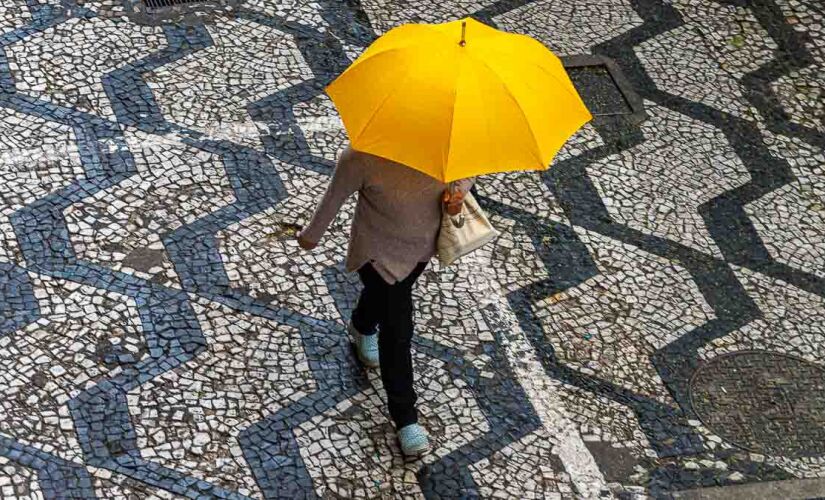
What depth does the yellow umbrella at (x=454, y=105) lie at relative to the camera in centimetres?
447

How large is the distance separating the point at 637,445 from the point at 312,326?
163cm

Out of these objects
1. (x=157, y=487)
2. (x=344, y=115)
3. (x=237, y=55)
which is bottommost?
(x=157, y=487)

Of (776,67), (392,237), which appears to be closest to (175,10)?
(392,237)

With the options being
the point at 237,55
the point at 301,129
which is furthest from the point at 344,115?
the point at 237,55

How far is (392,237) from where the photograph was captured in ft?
16.2

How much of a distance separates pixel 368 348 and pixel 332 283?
560 mm

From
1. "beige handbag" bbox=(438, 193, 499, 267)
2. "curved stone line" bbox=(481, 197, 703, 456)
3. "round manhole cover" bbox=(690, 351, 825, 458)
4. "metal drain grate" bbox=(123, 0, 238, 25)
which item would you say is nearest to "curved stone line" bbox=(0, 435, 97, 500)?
"beige handbag" bbox=(438, 193, 499, 267)

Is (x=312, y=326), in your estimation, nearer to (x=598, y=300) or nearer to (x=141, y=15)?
(x=598, y=300)

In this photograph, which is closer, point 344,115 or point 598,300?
point 344,115

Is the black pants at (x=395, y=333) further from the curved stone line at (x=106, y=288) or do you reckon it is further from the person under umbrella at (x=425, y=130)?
the curved stone line at (x=106, y=288)

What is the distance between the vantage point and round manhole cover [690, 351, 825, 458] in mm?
5863

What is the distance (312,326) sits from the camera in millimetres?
5953

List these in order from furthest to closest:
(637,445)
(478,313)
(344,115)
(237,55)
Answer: (237,55) → (478,313) → (637,445) → (344,115)

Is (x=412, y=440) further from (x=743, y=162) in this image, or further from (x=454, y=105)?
(x=743, y=162)
